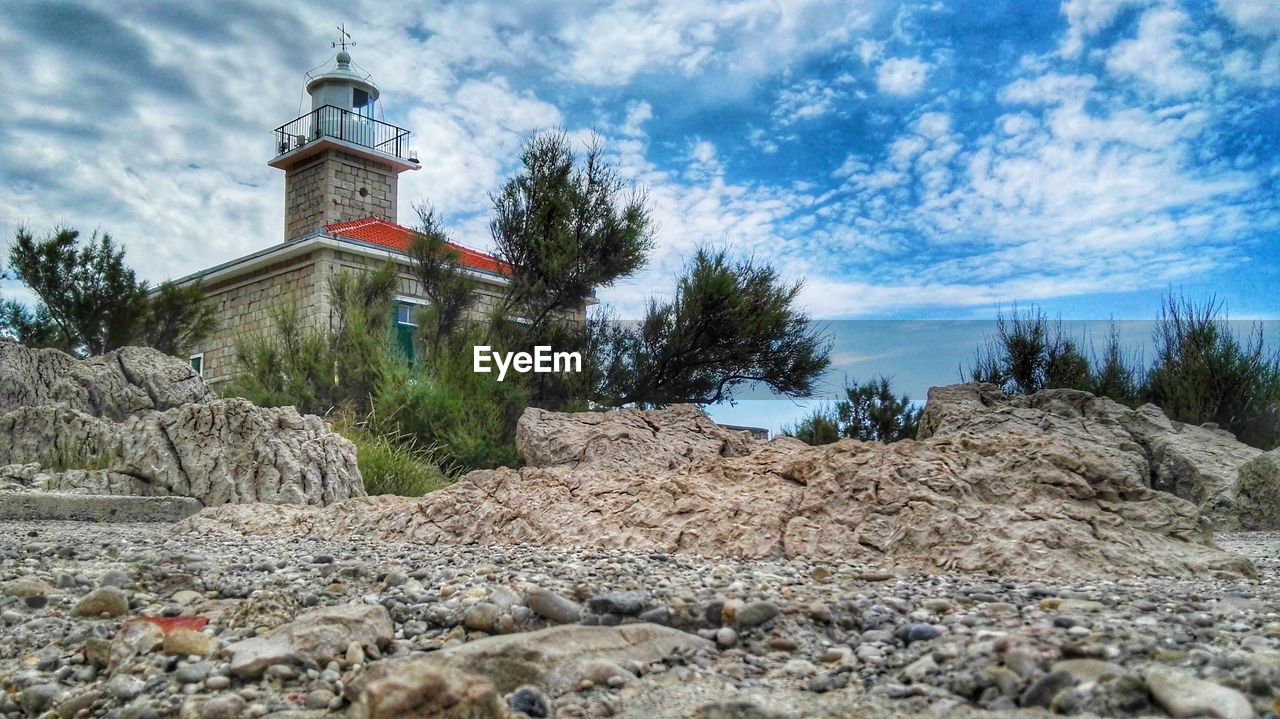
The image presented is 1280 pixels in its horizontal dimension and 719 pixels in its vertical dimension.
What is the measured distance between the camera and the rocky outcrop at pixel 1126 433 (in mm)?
8695

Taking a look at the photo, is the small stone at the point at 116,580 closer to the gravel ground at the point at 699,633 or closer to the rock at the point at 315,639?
the gravel ground at the point at 699,633

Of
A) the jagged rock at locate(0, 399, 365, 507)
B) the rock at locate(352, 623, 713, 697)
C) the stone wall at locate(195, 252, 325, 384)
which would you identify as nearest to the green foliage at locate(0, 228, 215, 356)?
the stone wall at locate(195, 252, 325, 384)

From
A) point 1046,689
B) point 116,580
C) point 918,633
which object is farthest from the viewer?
point 116,580

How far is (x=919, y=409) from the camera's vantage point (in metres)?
18.9

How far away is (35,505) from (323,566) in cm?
497

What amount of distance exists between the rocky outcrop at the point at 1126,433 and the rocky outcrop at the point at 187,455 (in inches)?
220

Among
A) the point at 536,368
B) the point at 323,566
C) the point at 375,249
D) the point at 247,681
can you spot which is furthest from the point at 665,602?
the point at 375,249

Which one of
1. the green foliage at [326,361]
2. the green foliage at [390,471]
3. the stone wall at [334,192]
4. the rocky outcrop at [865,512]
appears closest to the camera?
the rocky outcrop at [865,512]

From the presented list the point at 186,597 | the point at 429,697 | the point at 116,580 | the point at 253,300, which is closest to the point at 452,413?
the point at 116,580

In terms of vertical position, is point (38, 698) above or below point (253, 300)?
below

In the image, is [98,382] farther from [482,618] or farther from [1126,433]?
[1126,433]

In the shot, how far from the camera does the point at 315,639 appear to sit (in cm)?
270

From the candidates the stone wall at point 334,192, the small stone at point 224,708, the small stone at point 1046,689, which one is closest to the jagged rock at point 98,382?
the small stone at point 224,708

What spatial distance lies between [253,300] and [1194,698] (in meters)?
23.1
